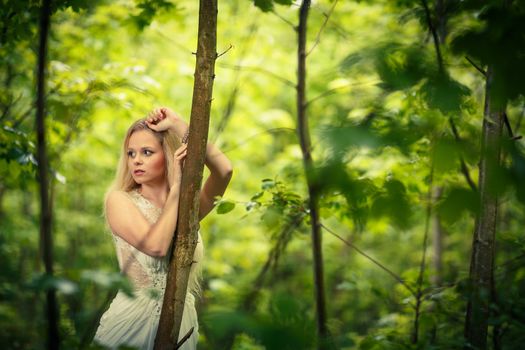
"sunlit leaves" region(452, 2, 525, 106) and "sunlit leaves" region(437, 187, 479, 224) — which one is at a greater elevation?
"sunlit leaves" region(452, 2, 525, 106)

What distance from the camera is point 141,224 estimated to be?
6.54 ft

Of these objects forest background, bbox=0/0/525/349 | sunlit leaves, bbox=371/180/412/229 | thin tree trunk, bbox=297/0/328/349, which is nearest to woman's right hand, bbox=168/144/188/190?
forest background, bbox=0/0/525/349

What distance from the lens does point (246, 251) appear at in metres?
9.43

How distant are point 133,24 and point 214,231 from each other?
230 inches

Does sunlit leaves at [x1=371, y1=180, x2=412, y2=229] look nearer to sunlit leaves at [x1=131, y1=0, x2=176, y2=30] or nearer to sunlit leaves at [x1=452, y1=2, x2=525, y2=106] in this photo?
sunlit leaves at [x1=452, y1=2, x2=525, y2=106]

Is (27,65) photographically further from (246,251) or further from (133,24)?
(246,251)

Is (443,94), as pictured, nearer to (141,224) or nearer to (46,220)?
(46,220)

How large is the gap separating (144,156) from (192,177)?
738mm

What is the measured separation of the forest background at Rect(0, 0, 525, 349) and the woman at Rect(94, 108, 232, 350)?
0.69 feet

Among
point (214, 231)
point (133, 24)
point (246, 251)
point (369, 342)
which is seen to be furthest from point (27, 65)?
point (246, 251)

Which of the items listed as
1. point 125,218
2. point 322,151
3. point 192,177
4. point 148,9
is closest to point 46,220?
point 192,177

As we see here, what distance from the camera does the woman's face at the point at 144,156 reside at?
225 cm

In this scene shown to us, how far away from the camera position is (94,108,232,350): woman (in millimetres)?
2018

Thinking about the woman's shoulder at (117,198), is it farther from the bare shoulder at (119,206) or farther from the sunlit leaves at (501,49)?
the sunlit leaves at (501,49)
